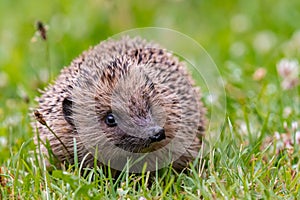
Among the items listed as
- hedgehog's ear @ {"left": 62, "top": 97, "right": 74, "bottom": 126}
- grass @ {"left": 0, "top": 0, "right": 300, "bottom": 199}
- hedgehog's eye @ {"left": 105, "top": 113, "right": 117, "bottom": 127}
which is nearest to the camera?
grass @ {"left": 0, "top": 0, "right": 300, "bottom": 199}

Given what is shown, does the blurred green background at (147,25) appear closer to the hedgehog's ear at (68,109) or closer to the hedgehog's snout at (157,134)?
the hedgehog's ear at (68,109)

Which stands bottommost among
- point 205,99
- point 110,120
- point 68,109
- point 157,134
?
point 157,134

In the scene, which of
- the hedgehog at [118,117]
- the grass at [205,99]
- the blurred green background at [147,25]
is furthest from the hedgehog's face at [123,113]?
the blurred green background at [147,25]

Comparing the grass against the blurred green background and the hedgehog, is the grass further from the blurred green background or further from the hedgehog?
the hedgehog

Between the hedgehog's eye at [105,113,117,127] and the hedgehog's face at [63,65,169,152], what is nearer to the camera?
the hedgehog's face at [63,65,169,152]

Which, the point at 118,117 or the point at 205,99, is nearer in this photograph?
the point at 118,117

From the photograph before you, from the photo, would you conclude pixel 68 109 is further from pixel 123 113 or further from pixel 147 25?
pixel 147 25

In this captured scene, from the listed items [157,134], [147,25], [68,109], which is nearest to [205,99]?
[68,109]

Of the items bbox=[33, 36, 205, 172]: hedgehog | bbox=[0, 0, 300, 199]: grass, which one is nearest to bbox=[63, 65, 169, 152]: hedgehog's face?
bbox=[33, 36, 205, 172]: hedgehog
